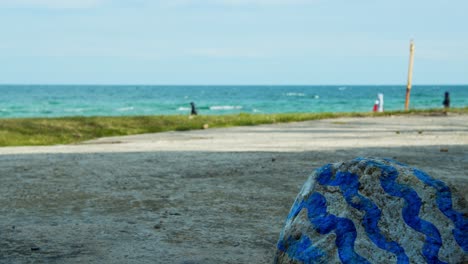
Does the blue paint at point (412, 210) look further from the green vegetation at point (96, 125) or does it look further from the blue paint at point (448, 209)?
the green vegetation at point (96, 125)

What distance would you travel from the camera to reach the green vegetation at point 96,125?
47.2ft

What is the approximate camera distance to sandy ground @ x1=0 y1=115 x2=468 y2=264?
4.79 m

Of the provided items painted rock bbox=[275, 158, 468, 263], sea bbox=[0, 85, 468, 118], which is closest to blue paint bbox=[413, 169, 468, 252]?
painted rock bbox=[275, 158, 468, 263]

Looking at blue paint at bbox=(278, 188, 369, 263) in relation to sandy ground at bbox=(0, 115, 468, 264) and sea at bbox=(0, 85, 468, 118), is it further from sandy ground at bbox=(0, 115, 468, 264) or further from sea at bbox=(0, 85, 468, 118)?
sea at bbox=(0, 85, 468, 118)

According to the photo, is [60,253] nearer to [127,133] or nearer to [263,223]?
[263,223]

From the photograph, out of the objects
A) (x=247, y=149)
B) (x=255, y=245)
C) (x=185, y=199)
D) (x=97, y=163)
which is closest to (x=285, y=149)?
(x=247, y=149)

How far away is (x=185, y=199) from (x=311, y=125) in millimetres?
11445

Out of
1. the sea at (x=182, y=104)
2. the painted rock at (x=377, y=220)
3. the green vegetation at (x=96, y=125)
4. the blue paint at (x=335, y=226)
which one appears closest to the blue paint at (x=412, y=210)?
the painted rock at (x=377, y=220)

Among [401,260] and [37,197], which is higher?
[401,260]

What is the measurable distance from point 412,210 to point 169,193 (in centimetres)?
395

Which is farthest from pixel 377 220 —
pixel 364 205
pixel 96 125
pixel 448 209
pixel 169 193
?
pixel 96 125

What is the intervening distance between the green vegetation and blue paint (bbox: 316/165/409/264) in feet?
36.6

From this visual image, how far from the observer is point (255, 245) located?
16.1 ft

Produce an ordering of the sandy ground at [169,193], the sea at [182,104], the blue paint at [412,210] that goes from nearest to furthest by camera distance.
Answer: the blue paint at [412,210]
the sandy ground at [169,193]
the sea at [182,104]
